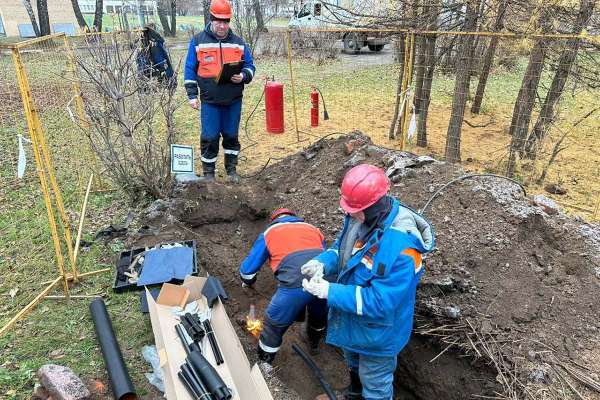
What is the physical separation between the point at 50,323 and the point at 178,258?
1.14 metres

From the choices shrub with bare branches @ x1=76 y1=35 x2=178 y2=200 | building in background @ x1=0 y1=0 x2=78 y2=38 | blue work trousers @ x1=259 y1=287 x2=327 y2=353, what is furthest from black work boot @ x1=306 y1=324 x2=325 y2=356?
building in background @ x1=0 y1=0 x2=78 y2=38

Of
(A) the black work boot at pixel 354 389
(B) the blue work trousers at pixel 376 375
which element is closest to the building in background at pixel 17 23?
(A) the black work boot at pixel 354 389

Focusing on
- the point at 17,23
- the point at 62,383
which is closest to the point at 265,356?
the point at 62,383

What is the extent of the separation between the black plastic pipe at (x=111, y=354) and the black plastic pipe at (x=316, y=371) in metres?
1.29

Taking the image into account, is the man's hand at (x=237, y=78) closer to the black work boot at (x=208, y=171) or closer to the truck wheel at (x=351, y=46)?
the black work boot at (x=208, y=171)

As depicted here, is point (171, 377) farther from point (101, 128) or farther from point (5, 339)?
point (101, 128)

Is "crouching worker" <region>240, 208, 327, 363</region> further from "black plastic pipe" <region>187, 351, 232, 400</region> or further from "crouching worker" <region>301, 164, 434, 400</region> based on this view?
"black plastic pipe" <region>187, 351, 232, 400</region>

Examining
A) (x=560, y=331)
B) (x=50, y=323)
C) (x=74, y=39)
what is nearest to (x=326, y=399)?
(x=560, y=331)

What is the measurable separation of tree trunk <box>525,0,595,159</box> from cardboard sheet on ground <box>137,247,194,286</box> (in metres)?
4.97

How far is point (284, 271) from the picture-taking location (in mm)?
3197

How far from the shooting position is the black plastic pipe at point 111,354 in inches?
111

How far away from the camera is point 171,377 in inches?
110

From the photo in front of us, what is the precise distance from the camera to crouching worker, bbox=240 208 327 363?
318 cm

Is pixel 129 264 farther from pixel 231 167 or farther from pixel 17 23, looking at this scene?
pixel 17 23
